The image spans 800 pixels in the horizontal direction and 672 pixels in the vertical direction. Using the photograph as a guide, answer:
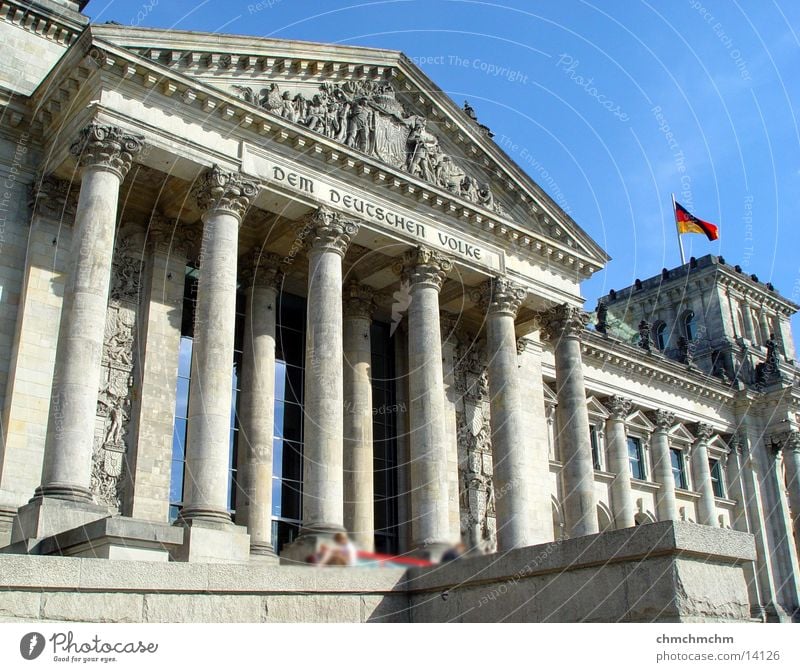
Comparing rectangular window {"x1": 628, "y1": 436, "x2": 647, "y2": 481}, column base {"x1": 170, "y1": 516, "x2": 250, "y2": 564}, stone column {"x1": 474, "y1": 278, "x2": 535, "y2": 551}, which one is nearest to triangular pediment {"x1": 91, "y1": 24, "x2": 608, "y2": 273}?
stone column {"x1": 474, "y1": 278, "x2": 535, "y2": 551}

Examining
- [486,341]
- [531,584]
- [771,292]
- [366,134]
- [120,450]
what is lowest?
[531,584]

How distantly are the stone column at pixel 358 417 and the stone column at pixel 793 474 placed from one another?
30401 mm

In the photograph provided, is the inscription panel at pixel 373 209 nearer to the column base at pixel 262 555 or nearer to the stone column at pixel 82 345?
the stone column at pixel 82 345

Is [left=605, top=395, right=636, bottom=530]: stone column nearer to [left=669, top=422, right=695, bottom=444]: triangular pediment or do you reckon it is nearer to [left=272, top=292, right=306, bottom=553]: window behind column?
[left=669, top=422, right=695, bottom=444]: triangular pediment

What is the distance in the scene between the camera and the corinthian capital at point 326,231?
2500 centimetres

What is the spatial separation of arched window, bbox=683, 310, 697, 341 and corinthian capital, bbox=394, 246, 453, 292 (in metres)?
33.4

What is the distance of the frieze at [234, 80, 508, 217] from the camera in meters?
25.6

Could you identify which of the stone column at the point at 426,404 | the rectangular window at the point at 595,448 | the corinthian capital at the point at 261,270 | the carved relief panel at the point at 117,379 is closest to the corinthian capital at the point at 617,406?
the rectangular window at the point at 595,448

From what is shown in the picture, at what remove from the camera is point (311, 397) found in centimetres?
2325

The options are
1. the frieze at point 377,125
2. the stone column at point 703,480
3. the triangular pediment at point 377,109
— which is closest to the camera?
the triangular pediment at point 377,109

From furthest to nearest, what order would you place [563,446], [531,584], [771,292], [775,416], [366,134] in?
[771,292]
[775,416]
[563,446]
[366,134]
[531,584]
